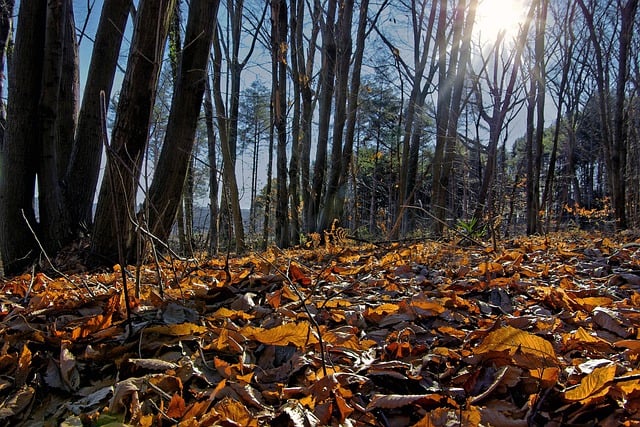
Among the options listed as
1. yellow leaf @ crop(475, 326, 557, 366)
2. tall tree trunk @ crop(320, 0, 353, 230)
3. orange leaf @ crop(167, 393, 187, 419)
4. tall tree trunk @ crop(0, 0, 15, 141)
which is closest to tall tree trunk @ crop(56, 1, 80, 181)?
tall tree trunk @ crop(0, 0, 15, 141)

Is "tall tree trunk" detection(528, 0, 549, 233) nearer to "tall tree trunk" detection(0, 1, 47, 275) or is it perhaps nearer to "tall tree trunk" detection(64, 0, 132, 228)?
"tall tree trunk" detection(64, 0, 132, 228)

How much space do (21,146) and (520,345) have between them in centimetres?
463

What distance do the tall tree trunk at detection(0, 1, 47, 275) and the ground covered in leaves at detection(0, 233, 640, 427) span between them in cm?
258

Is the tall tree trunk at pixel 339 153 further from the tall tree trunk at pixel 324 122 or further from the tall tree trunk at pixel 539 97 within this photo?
the tall tree trunk at pixel 539 97

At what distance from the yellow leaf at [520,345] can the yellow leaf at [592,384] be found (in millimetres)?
129

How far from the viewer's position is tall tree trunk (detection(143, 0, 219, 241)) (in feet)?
11.7

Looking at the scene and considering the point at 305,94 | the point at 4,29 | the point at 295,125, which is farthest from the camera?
the point at 295,125

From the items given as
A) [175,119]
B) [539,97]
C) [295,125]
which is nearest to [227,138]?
[175,119]

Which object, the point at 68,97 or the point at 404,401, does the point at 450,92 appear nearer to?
the point at 68,97

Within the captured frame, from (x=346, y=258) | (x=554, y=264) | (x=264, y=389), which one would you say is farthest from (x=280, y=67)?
(x=264, y=389)

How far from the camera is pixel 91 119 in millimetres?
4086

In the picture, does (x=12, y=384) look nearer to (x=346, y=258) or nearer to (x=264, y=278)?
(x=264, y=278)

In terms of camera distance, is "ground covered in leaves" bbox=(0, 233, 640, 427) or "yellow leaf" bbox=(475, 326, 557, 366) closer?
"ground covered in leaves" bbox=(0, 233, 640, 427)

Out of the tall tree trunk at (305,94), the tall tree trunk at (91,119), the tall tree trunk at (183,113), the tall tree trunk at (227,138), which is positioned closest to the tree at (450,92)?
the tall tree trunk at (305,94)
